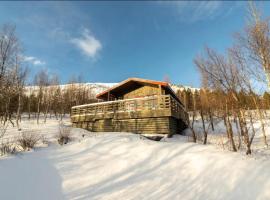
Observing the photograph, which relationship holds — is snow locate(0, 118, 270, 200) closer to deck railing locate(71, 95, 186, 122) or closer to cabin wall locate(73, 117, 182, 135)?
cabin wall locate(73, 117, 182, 135)

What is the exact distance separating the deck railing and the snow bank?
19.7 ft

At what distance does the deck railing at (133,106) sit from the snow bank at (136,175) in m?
6.00

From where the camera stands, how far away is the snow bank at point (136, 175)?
17.7ft

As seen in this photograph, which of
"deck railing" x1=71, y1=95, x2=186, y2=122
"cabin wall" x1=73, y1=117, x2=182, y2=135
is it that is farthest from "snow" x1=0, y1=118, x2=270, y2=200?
"deck railing" x1=71, y1=95, x2=186, y2=122

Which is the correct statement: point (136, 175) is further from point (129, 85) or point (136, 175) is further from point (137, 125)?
point (129, 85)

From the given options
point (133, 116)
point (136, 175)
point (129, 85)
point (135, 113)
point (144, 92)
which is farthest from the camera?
point (129, 85)

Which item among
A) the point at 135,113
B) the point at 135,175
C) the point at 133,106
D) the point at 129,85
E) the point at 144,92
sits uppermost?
the point at 129,85

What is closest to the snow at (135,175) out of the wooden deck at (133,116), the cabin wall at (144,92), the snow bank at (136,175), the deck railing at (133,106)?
the snow bank at (136,175)

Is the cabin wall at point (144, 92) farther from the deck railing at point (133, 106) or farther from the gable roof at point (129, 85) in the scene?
the deck railing at point (133, 106)

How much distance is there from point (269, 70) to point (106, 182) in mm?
10337

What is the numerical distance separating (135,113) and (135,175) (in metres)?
9.22

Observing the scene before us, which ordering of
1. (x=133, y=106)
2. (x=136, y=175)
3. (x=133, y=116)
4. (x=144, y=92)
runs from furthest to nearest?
(x=144, y=92) → (x=133, y=106) → (x=133, y=116) → (x=136, y=175)

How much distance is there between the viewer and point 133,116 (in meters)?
15.9

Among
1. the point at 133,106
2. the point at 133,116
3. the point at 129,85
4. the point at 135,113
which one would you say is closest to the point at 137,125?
the point at 133,116
